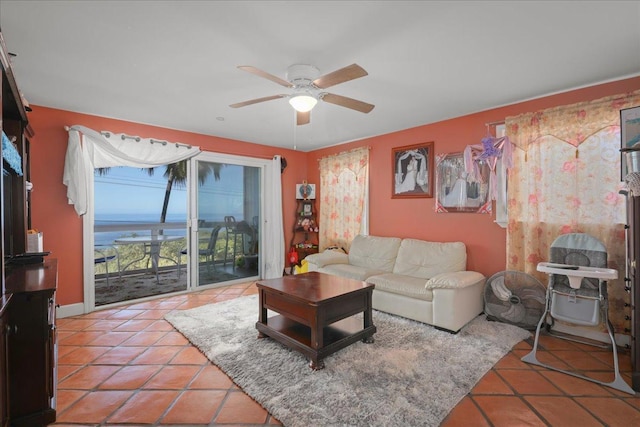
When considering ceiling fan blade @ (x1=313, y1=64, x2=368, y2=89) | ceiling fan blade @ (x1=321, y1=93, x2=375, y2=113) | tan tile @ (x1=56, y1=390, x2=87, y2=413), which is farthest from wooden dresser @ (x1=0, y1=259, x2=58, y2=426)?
ceiling fan blade @ (x1=321, y1=93, x2=375, y2=113)

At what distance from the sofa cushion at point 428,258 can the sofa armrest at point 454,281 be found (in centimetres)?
29

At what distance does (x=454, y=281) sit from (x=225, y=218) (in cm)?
351

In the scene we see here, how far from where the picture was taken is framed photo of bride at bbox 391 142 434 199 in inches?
156

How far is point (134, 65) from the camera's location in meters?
2.38

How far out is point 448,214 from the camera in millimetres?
3779

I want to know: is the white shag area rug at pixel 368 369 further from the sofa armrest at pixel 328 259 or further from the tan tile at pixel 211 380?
the sofa armrest at pixel 328 259

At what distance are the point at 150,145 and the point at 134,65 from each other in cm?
178

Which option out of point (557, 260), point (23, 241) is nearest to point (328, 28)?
point (557, 260)

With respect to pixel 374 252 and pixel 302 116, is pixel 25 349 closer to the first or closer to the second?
pixel 302 116

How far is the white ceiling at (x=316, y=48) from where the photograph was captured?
5.72ft

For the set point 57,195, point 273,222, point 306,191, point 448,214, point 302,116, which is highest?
point 302,116

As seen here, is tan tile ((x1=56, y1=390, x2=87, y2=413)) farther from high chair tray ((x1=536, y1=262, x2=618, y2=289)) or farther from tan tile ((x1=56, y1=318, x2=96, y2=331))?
high chair tray ((x1=536, y1=262, x2=618, y2=289))

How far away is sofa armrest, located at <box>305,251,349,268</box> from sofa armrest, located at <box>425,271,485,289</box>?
1.53 meters

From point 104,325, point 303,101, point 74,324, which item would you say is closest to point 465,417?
point 303,101
